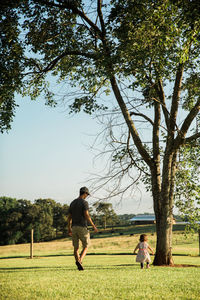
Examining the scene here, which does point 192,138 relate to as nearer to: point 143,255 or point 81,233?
point 143,255

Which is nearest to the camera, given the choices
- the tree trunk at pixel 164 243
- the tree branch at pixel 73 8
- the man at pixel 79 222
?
the man at pixel 79 222

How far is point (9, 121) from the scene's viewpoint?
14.3 m

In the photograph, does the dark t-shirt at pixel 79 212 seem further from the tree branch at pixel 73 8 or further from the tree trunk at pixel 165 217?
the tree branch at pixel 73 8

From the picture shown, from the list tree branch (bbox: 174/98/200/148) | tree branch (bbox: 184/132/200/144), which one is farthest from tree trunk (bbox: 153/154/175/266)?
tree branch (bbox: 184/132/200/144)

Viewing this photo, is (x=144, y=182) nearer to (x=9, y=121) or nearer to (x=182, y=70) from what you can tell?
(x=182, y=70)

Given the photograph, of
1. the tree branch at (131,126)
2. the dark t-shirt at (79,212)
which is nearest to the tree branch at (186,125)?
the tree branch at (131,126)

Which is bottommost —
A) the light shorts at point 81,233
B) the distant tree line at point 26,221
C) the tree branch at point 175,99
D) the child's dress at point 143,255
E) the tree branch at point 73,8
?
the distant tree line at point 26,221

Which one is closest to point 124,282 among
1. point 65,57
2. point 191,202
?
point 191,202

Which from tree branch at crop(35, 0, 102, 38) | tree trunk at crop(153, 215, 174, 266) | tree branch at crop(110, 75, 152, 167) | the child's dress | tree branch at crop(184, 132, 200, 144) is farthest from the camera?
tree branch at crop(110, 75, 152, 167)

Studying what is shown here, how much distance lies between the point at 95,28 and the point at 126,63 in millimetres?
3188

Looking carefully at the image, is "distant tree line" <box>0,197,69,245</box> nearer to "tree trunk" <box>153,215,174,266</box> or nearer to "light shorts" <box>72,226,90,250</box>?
"tree trunk" <box>153,215,174,266</box>

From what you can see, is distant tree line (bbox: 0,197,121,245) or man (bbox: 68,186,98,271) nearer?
man (bbox: 68,186,98,271)

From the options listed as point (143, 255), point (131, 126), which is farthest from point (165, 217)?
point (131, 126)

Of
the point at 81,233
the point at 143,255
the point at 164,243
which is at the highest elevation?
the point at 81,233
